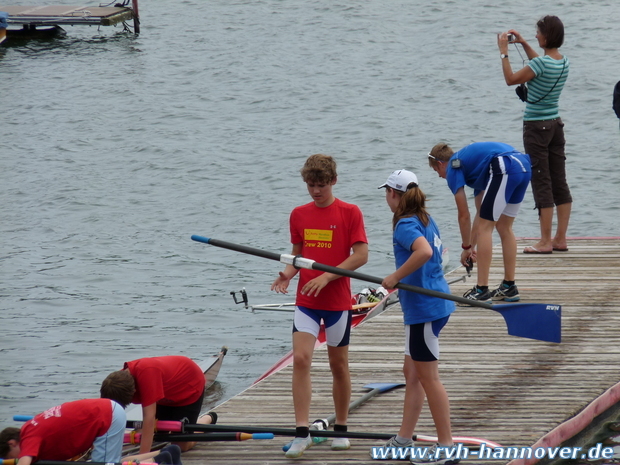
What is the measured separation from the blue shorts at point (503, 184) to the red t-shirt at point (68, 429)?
3.74 metres

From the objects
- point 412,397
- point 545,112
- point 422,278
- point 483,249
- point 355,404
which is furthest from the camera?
point 545,112

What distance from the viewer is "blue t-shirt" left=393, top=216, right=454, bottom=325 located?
15.9 feet

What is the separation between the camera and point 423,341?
4.89 metres

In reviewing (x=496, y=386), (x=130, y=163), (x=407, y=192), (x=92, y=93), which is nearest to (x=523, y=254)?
(x=496, y=386)

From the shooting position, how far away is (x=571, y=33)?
97.1 ft

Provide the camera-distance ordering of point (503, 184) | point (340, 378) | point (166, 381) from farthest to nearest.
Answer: point (503, 184)
point (166, 381)
point (340, 378)

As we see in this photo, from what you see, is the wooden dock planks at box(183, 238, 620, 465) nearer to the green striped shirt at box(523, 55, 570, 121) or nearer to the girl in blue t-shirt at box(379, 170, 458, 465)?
the girl in blue t-shirt at box(379, 170, 458, 465)

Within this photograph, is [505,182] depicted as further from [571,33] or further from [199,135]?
[571,33]

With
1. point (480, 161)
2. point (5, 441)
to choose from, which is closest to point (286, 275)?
point (5, 441)

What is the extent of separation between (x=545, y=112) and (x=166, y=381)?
15.8 feet

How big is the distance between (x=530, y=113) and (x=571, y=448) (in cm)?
390

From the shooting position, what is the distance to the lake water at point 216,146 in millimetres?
12508

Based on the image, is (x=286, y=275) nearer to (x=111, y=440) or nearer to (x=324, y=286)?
(x=324, y=286)

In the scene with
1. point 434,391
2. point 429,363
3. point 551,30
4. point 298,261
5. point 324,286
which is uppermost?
point 551,30
